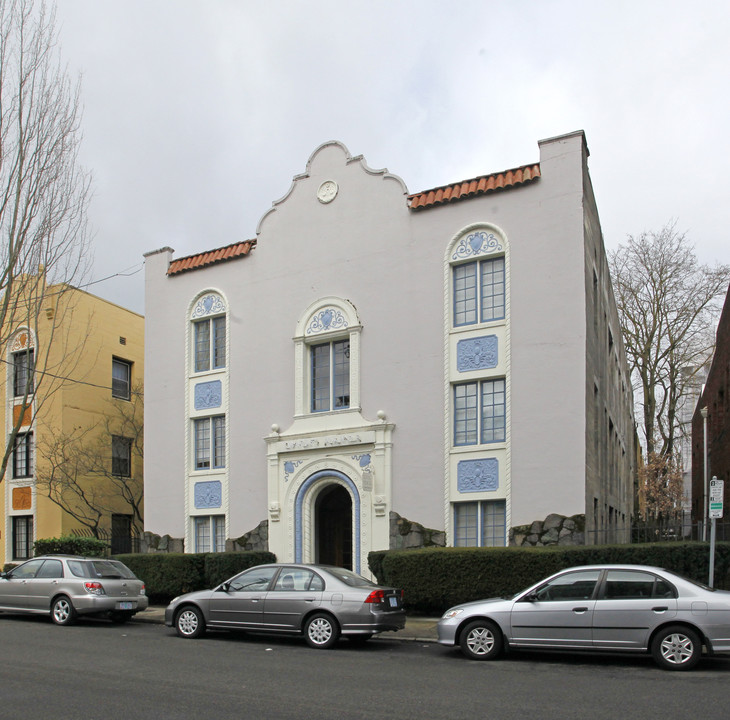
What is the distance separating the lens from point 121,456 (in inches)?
1201

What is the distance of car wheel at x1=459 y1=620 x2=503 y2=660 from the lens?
12086 millimetres

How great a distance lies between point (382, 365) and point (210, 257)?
6.59 m

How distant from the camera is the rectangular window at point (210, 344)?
2358cm

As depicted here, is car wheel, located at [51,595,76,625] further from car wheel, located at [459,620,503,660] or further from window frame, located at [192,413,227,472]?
car wheel, located at [459,620,503,660]

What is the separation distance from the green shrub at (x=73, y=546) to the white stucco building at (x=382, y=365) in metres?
2.91

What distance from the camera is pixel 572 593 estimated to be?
11.9 meters

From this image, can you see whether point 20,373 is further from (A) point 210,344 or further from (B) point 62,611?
(B) point 62,611

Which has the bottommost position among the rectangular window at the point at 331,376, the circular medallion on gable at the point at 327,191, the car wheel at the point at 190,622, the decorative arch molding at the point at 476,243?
the car wheel at the point at 190,622

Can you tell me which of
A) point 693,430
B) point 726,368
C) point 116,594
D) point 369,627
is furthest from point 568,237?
point 693,430

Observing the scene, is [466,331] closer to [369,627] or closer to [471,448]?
[471,448]

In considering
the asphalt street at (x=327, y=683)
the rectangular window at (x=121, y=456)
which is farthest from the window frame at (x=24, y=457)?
the asphalt street at (x=327, y=683)

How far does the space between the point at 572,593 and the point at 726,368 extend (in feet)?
73.4

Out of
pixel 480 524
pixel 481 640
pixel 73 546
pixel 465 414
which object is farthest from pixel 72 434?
pixel 481 640

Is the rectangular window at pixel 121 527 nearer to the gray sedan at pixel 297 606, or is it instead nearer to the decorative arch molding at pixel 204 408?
the decorative arch molding at pixel 204 408
